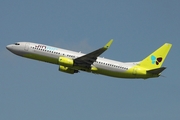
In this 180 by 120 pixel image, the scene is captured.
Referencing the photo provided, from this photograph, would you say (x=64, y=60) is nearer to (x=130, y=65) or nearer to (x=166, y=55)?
(x=130, y=65)

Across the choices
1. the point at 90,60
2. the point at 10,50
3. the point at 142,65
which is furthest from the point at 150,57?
the point at 10,50

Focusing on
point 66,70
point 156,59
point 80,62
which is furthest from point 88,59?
point 156,59

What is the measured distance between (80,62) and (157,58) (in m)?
17.7

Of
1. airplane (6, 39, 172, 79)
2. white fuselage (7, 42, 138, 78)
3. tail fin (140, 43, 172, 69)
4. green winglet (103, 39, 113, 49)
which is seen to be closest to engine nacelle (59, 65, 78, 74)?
airplane (6, 39, 172, 79)

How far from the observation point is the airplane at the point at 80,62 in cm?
7712

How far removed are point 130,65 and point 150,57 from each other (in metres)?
7.19

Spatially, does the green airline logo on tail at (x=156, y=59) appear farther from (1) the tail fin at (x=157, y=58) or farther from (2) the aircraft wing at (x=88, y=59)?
(2) the aircraft wing at (x=88, y=59)

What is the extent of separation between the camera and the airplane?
253 feet

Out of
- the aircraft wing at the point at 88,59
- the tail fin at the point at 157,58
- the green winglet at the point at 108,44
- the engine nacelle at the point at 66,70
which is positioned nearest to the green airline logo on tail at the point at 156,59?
the tail fin at the point at 157,58

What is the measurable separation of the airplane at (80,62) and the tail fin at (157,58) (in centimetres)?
304

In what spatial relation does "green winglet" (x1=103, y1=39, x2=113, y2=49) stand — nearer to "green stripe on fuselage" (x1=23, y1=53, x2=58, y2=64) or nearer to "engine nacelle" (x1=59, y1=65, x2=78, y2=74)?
"green stripe on fuselage" (x1=23, y1=53, x2=58, y2=64)

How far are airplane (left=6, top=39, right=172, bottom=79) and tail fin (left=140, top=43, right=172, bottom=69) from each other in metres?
3.04

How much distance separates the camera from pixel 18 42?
8125 centimetres

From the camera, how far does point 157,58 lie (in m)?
86.2
